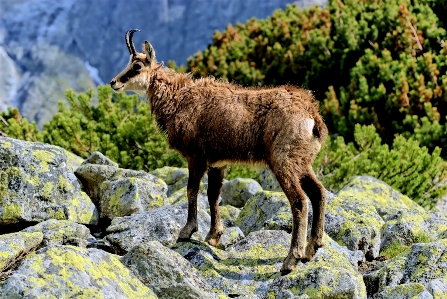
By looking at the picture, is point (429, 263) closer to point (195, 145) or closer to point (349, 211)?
point (349, 211)

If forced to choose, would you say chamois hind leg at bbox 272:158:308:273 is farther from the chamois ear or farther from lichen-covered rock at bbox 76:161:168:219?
lichen-covered rock at bbox 76:161:168:219

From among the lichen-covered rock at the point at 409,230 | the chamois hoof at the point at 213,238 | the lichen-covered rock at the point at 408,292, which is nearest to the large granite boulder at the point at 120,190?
the chamois hoof at the point at 213,238

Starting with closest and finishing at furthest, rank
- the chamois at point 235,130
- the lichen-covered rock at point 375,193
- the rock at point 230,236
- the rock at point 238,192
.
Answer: the chamois at point 235,130 → the rock at point 230,236 → the rock at point 238,192 → the lichen-covered rock at point 375,193

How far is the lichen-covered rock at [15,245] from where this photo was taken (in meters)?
6.93

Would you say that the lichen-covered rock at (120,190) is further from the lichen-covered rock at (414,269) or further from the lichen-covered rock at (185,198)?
the lichen-covered rock at (414,269)

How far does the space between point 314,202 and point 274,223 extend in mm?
1304

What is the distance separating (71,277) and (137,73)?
4244 millimetres

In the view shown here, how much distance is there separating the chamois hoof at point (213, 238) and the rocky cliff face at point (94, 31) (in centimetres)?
4515

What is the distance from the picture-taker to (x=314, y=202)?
7.87 metres

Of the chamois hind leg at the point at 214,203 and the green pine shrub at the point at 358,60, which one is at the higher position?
the green pine shrub at the point at 358,60

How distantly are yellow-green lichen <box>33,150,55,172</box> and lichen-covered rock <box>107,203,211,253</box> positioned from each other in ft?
5.29

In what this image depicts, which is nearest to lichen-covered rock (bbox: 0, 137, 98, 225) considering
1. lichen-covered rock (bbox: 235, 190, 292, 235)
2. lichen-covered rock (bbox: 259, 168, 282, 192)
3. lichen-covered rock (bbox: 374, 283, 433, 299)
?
lichen-covered rock (bbox: 235, 190, 292, 235)

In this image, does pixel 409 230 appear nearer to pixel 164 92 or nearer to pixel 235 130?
pixel 235 130

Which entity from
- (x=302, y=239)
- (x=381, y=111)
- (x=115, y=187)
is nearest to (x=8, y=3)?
(x=381, y=111)
